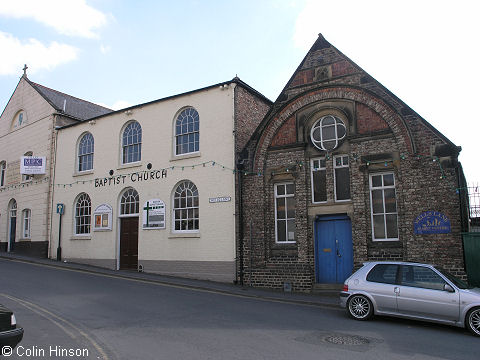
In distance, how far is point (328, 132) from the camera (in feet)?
48.4

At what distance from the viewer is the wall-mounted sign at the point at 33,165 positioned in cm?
2300

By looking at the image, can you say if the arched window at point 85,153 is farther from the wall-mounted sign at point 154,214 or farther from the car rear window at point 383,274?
the car rear window at point 383,274

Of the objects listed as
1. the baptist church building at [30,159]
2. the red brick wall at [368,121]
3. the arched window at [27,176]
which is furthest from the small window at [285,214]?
the arched window at [27,176]

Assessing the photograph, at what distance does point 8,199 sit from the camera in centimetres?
2562

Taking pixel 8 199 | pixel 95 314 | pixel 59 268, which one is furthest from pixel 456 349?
pixel 8 199

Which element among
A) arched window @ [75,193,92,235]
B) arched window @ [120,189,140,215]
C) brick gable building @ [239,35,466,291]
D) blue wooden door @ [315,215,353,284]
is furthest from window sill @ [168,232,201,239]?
arched window @ [75,193,92,235]

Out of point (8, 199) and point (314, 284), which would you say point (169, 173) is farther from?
point (8, 199)

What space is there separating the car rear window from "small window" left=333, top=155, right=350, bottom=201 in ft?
14.8

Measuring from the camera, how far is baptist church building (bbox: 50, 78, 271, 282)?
16.4 meters

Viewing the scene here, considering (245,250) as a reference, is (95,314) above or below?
below

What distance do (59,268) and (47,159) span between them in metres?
7.23

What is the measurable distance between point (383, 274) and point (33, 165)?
65.3 ft

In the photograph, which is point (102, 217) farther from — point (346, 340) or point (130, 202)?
point (346, 340)

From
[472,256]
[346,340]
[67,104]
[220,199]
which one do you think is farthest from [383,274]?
[67,104]
